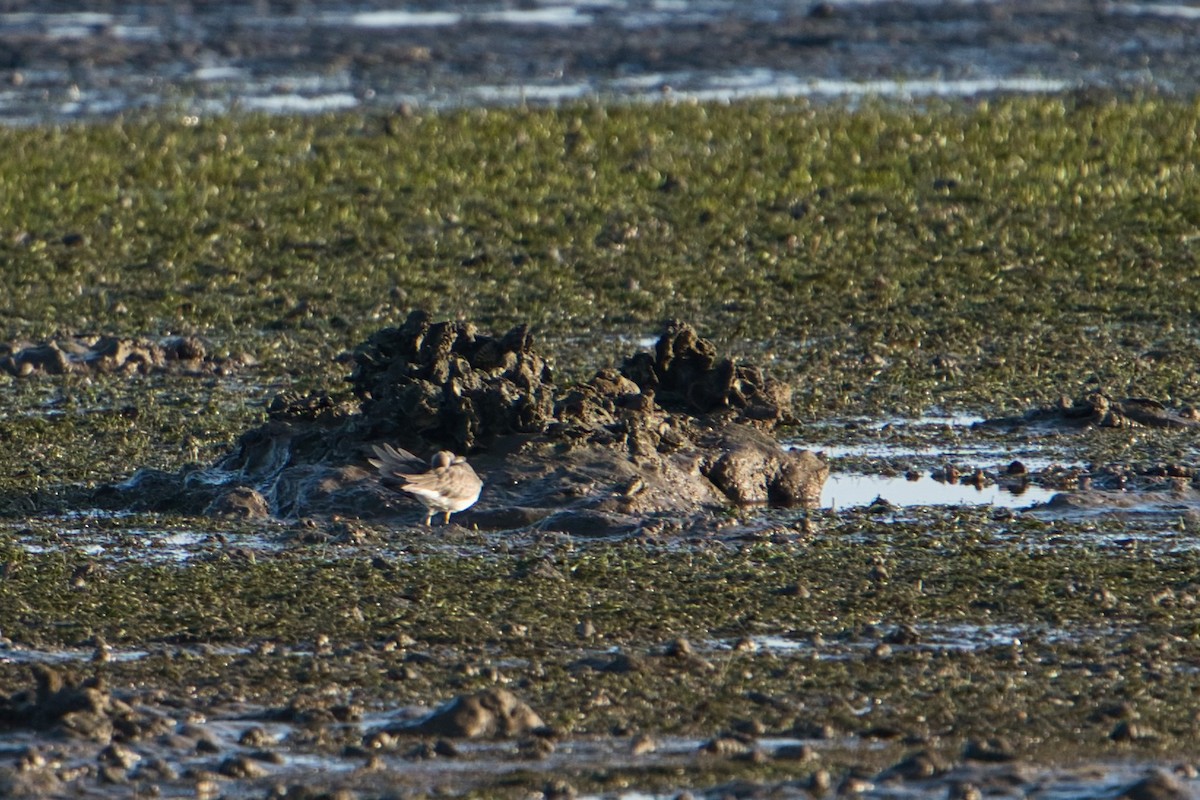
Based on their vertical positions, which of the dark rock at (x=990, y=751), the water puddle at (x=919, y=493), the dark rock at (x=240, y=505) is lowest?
the dark rock at (x=240, y=505)

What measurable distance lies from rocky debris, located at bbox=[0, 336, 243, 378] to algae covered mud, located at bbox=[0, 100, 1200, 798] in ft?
0.08

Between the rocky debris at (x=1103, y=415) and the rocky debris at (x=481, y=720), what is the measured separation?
4458 millimetres

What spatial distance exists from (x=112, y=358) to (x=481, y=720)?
5.75 meters

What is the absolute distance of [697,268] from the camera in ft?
42.1

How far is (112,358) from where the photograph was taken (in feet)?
35.3

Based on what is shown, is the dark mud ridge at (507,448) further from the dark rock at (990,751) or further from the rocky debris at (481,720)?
the dark rock at (990,751)

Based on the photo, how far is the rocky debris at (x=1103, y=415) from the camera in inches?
371

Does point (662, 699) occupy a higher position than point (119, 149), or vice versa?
point (662, 699)

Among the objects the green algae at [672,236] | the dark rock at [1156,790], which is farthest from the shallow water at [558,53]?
the dark rock at [1156,790]

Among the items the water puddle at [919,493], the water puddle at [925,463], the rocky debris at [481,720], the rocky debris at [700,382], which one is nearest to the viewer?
the rocky debris at [481,720]

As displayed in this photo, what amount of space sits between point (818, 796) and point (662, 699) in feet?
2.70

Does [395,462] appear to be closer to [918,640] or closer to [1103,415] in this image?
[918,640]

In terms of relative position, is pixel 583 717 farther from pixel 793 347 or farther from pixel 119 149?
pixel 119 149

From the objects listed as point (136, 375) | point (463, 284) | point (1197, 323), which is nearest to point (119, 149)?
point (463, 284)
